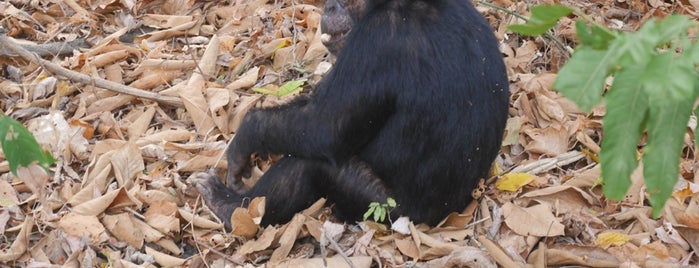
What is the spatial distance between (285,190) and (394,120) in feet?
2.29

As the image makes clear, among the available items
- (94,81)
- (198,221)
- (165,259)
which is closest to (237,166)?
(198,221)

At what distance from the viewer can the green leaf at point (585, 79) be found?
192 cm

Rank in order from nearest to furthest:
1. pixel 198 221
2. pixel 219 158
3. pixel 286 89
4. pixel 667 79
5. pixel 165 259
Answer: pixel 667 79 → pixel 165 259 → pixel 198 221 → pixel 219 158 → pixel 286 89

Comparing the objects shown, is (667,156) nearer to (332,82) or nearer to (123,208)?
(332,82)

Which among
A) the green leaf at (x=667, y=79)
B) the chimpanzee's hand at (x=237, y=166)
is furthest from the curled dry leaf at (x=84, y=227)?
the green leaf at (x=667, y=79)

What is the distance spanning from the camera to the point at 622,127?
1.99 m

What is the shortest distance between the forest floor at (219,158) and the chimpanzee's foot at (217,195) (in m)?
0.06

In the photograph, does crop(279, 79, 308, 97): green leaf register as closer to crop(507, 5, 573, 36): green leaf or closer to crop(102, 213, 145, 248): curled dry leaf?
crop(102, 213, 145, 248): curled dry leaf

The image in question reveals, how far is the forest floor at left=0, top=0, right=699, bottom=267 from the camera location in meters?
4.26

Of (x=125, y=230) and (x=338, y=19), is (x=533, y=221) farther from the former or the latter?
(x=125, y=230)

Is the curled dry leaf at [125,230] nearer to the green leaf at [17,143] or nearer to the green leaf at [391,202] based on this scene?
the green leaf at [391,202]

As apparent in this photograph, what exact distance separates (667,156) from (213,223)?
2.90m

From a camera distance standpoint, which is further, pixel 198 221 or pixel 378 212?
pixel 198 221

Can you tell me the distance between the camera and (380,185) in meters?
4.29
